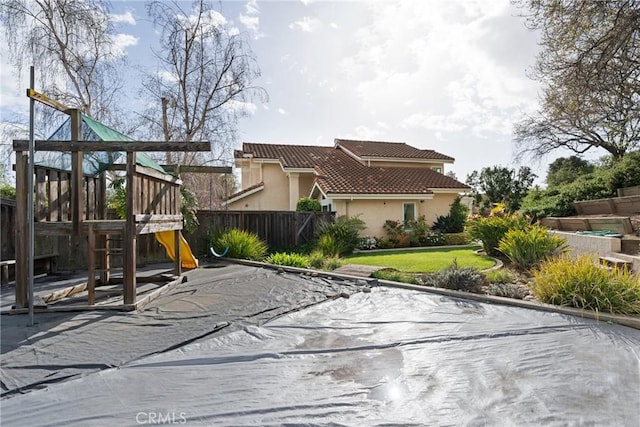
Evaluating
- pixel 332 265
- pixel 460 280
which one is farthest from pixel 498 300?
pixel 332 265

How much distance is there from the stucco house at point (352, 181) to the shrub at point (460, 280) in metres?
8.74

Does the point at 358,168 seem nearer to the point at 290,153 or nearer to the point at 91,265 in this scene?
the point at 290,153

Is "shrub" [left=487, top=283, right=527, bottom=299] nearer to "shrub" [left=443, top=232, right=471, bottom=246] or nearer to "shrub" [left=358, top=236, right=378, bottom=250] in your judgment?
"shrub" [left=358, top=236, right=378, bottom=250]

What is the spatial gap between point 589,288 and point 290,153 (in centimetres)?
1825

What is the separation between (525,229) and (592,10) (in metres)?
5.41

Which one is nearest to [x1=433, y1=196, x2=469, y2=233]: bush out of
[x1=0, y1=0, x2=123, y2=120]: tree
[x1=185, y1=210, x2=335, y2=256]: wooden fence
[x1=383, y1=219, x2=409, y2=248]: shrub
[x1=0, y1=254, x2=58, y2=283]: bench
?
[x1=383, y1=219, x2=409, y2=248]: shrub

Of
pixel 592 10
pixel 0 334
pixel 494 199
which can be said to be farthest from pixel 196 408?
pixel 494 199

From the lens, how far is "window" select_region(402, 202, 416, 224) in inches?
642

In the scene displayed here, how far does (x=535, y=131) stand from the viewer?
64.0 ft

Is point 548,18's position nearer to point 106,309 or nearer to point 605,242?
point 605,242

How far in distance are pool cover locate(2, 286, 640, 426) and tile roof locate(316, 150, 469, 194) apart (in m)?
11.3

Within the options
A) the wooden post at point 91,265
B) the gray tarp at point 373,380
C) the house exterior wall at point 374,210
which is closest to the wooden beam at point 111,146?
the wooden post at point 91,265

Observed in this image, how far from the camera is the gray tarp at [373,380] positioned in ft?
8.03

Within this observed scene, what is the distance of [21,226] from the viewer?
502 cm
